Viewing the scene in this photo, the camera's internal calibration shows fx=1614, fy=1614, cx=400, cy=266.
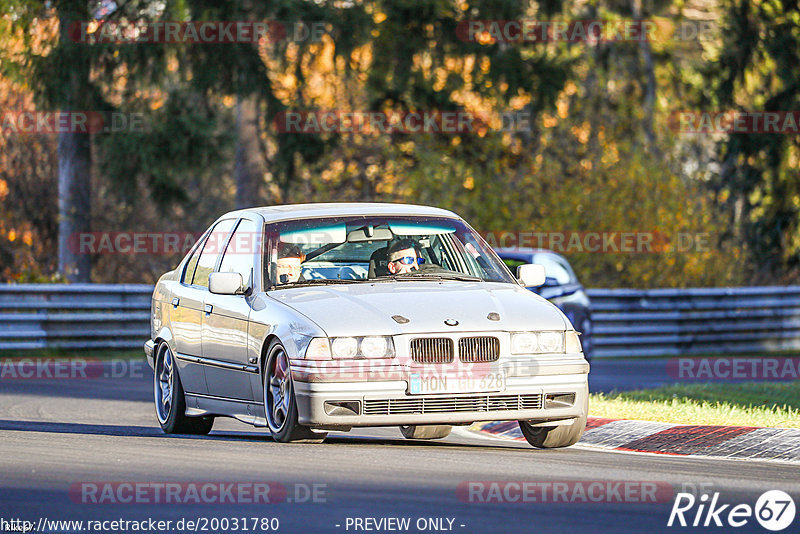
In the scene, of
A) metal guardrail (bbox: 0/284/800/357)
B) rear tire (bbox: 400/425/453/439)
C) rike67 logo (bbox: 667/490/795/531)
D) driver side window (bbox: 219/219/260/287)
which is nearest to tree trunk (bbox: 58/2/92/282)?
metal guardrail (bbox: 0/284/800/357)

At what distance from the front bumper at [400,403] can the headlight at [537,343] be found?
0.17 metres

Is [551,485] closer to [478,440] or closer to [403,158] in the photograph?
[478,440]

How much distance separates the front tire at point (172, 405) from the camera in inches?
471

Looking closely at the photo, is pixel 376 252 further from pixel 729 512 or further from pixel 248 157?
pixel 248 157

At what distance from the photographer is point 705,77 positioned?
4038 cm

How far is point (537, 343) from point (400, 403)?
97cm

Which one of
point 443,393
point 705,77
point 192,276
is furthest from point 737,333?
point 443,393

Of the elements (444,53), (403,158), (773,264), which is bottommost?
(773,264)

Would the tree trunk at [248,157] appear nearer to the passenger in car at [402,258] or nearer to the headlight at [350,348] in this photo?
the passenger in car at [402,258]

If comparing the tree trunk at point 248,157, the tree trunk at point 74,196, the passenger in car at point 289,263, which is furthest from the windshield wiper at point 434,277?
the tree trunk at point 248,157

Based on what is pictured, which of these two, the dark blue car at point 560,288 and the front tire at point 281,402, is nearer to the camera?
the front tire at point 281,402

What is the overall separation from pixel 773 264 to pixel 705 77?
522cm

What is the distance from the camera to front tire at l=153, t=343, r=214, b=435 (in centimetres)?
1197

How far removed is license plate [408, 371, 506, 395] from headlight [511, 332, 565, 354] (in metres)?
0.21
